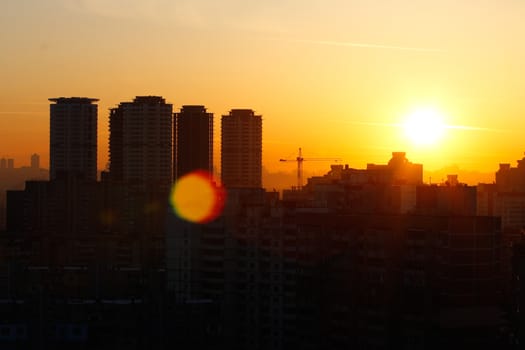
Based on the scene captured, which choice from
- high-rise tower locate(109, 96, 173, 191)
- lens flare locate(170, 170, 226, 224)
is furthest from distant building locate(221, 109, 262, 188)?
lens flare locate(170, 170, 226, 224)

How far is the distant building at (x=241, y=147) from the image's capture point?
47.4 metres

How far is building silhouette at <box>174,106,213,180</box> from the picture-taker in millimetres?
46844

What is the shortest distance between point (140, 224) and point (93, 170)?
48.2ft

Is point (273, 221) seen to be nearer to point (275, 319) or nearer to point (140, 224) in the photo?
point (275, 319)

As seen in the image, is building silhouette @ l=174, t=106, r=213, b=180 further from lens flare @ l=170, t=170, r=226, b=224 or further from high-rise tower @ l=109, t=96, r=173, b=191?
lens flare @ l=170, t=170, r=226, b=224

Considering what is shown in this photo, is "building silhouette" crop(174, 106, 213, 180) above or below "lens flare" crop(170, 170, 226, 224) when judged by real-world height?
above

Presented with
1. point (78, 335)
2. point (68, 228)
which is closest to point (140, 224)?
point (68, 228)

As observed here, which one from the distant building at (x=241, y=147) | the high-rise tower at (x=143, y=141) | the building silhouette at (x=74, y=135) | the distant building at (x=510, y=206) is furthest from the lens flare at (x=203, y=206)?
the building silhouette at (x=74, y=135)

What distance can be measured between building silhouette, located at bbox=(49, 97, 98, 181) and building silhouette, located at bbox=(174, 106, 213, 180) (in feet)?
16.0

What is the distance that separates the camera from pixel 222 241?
1998 centimetres

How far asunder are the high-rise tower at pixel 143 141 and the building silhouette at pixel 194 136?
1.72 feet

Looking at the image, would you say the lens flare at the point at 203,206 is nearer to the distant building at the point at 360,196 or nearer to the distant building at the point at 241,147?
the distant building at the point at 360,196

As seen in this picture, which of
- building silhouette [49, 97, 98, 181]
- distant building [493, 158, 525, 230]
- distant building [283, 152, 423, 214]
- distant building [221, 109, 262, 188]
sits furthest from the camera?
building silhouette [49, 97, 98, 181]

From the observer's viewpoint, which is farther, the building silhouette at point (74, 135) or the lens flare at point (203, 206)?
the building silhouette at point (74, 135)
